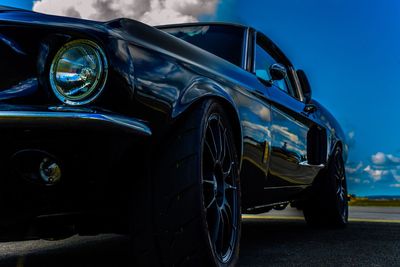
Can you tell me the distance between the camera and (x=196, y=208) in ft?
7.64

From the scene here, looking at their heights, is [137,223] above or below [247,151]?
below

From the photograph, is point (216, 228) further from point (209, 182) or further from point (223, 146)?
point (223, 146)

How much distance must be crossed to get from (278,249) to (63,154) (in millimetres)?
2155

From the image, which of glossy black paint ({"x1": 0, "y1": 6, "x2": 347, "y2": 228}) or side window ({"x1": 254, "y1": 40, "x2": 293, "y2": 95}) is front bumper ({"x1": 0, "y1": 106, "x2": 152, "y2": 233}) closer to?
glossy black paint ({"x1": 0, "y1": 6, "x2": 347, "y2": 228})

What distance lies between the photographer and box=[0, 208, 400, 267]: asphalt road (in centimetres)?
338

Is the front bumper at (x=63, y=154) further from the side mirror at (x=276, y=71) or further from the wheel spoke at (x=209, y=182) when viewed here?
the side mirror at (x=276, y=71)

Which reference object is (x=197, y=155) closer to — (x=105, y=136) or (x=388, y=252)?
(x=105, y=136)

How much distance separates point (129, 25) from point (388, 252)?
2.33 metres

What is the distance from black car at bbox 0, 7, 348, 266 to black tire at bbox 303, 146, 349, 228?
264cm

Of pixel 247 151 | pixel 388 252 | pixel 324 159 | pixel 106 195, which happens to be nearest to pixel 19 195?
pixel 106 195

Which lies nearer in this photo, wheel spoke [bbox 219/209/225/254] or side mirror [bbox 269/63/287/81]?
wheel spoke [bbox 219/209/225/254]

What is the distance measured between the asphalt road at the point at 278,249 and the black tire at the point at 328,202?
0.14 m

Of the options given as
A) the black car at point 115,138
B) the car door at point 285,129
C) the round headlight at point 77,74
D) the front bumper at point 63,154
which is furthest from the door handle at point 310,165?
the round headlight at point 77,74

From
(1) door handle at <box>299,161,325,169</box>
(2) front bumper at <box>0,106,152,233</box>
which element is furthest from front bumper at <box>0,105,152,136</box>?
(1) door handle at <box>299,161,325,169</box>
